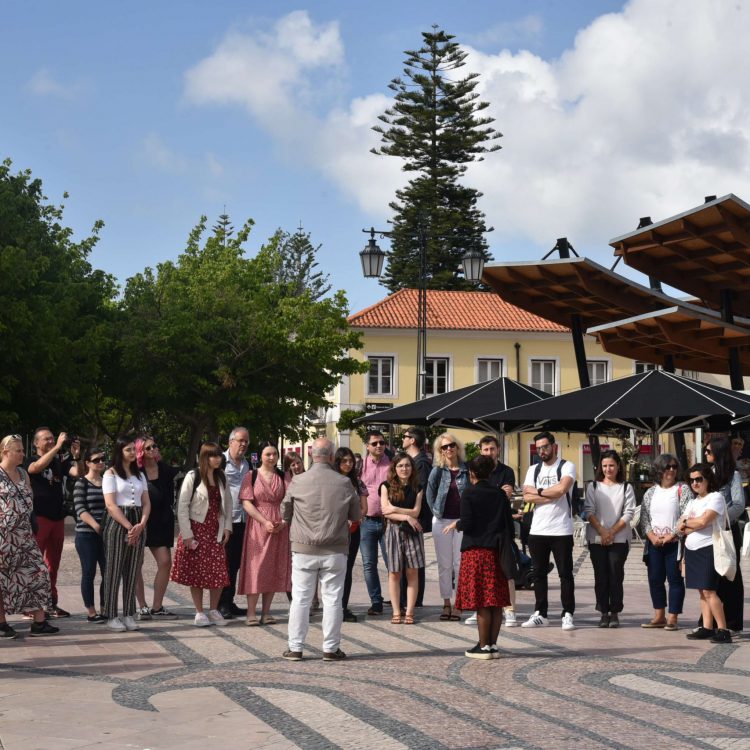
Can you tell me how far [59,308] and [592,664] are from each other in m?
31.2

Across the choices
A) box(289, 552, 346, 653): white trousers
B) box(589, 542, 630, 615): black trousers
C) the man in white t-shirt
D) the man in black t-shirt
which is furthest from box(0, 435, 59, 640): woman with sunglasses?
box(589, 542, 630, 615): black trousers

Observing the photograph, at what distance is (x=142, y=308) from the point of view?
46.1 metres

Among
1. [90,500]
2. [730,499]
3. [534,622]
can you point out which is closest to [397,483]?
[534,622]

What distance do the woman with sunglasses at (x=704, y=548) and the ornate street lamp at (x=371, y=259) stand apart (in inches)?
633

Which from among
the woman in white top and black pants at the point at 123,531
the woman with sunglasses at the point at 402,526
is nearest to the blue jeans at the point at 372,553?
the woman with sunglasses at the point at 402,526

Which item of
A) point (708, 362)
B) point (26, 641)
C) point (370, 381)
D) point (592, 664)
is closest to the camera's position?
point (592, 664)

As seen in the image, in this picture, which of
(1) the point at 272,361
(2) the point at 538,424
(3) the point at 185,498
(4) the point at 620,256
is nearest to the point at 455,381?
(1) the point at 272,361

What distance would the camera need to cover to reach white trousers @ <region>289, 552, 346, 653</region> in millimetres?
9539

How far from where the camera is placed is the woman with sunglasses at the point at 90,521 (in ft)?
39.0

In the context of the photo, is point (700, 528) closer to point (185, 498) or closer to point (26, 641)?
point (185, 498)

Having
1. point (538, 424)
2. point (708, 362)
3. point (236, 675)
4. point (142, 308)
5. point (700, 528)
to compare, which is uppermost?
point (142, 308)

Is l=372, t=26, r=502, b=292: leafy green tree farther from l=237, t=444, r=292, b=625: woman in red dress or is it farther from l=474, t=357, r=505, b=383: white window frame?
l=237, t=444, r=292, b=625: woman in red dress

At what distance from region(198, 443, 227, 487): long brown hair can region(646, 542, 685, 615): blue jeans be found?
4.31m

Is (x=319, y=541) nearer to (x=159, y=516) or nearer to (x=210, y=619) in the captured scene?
(x=210, y=619)
